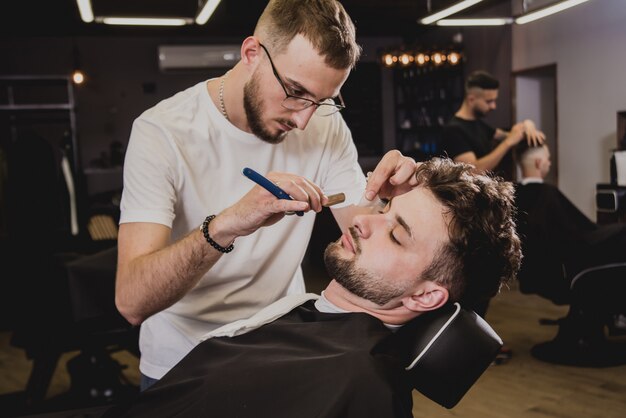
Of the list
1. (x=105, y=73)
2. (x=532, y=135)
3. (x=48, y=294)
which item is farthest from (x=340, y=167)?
(x=105, y=73)

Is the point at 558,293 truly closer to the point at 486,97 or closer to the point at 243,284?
the point at 486,97

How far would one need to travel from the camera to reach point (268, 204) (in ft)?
3.93

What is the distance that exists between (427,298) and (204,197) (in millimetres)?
579

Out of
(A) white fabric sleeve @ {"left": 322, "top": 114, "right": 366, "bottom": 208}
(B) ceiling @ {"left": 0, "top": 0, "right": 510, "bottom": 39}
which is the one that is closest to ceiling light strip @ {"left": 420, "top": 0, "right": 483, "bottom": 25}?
(B) ceiling @ {"left": 0, "top": 0, "right": 510, "bottom": 39}

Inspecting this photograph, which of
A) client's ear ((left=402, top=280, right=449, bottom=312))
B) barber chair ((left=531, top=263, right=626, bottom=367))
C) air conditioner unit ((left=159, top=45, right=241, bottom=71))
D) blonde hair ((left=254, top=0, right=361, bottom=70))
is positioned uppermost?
air conditioner unit ((left=159, top=45, right=241, bottom=71))

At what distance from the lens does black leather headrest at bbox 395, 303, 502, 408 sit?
1261 millimetres

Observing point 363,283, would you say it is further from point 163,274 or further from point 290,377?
point 163,274

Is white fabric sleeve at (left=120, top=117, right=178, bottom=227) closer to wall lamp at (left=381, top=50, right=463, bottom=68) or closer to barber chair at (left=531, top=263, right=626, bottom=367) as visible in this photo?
barber chair at (left=531, top=263, right=626, bottom=367)

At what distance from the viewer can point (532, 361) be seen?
3.82m

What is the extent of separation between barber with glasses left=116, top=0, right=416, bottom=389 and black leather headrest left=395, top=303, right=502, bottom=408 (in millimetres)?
350

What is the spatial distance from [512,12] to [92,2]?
4587 millimetres

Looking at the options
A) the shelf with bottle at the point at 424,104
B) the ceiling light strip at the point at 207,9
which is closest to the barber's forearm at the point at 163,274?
the ceiling light strip at the point at 207,9

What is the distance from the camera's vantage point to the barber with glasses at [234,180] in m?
1.34

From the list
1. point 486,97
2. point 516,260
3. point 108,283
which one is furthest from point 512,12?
point 516,260
